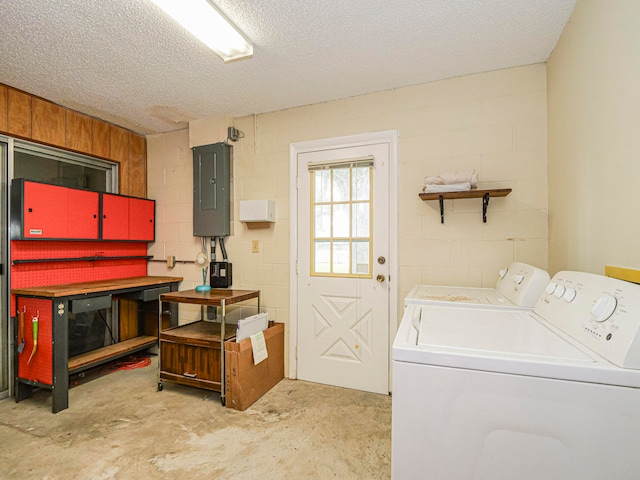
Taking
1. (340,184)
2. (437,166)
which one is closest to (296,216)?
(340,184)

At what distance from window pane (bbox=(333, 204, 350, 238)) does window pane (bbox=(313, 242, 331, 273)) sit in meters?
0.14

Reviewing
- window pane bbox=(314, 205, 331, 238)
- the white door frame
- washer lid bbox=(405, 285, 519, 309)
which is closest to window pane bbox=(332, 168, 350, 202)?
window pane bbox=(314, 205, 331, 238)

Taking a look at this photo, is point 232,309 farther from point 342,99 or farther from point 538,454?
point 538,454

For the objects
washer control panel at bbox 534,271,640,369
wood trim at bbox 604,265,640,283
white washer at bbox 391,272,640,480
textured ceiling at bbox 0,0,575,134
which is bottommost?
white washer at bbox 391,272,640,480

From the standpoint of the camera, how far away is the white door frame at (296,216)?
2670mm

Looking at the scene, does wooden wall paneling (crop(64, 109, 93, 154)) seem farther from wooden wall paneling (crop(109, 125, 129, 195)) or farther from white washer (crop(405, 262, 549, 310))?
white washer (crop(405, 262, 549, 310))

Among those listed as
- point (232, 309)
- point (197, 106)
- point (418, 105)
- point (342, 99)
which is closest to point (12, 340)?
point (232, 309)

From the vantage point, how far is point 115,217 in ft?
10.6

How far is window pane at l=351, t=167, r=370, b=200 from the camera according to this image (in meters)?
2.78

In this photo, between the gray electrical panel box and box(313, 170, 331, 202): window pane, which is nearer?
box(313, 170, 331, 202): window pane

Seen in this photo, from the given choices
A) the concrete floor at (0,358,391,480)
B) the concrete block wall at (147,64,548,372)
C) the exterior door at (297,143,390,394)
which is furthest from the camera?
the exterior door at (297,143,390,394)

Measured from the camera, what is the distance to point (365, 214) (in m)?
2.78

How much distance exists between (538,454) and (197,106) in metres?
3.26

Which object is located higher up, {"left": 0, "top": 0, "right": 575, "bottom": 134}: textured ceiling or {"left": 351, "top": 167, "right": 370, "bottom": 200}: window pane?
{"left": 0, "top": 0, "right": 575, "bottom": 134}: textured ceiling
